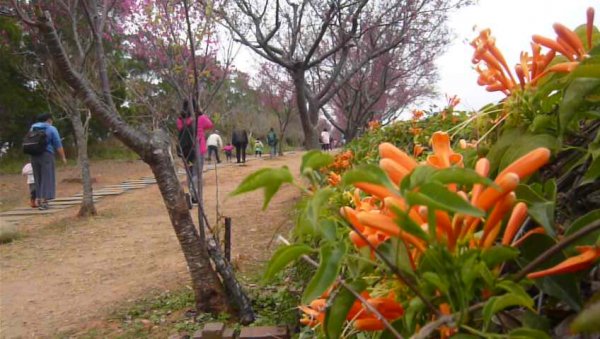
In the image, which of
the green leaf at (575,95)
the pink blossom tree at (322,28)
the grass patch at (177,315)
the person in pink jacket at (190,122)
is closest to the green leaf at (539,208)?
the green leaf at (575,95)

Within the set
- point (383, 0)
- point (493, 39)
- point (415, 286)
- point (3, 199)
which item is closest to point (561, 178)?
point (493, 39)

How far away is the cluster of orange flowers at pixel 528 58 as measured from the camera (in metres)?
0.65

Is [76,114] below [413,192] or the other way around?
the other way around

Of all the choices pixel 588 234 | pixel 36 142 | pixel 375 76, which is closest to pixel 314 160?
pixel 588 234

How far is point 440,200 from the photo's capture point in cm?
40

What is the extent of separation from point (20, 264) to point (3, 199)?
6.77 metres

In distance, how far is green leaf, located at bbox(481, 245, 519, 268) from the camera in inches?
18.5

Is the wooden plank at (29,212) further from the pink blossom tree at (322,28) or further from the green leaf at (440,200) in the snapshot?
the green leaf at (440,200)

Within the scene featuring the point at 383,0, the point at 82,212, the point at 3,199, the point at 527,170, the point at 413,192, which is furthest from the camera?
the point at 3,199

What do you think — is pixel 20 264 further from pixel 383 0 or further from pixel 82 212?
pixel 383 0

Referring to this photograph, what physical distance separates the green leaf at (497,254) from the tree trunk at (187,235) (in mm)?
2799

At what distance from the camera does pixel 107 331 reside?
3246mm

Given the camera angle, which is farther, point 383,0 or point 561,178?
point 383,0

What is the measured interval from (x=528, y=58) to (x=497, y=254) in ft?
1.31
